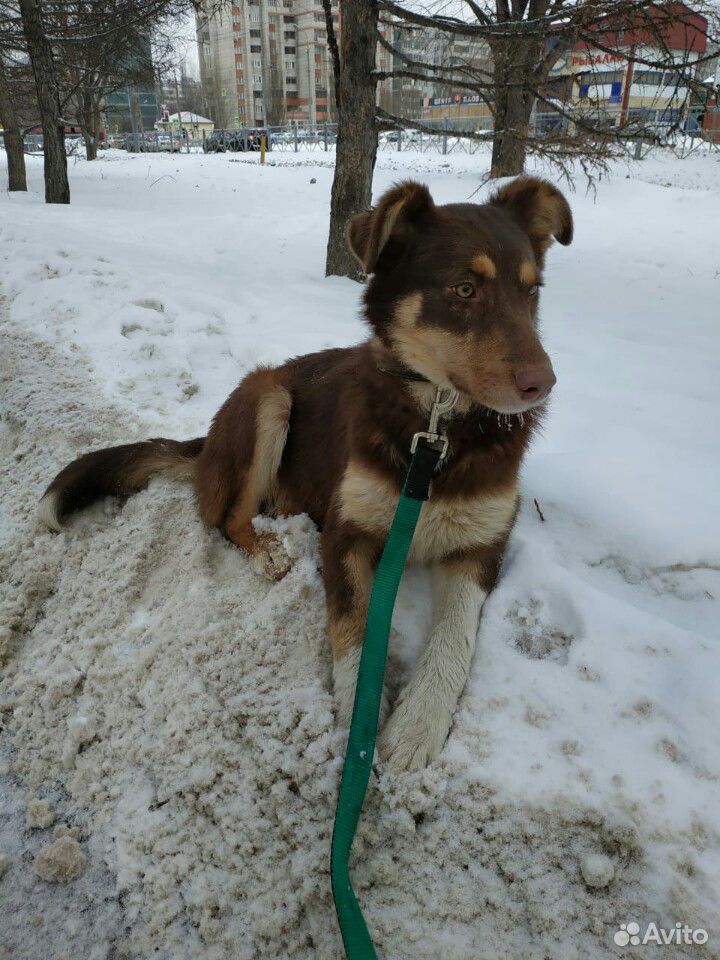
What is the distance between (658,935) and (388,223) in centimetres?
230

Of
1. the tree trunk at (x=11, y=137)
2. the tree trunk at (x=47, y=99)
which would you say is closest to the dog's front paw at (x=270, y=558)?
the tree trunk at (x=47, y=99)

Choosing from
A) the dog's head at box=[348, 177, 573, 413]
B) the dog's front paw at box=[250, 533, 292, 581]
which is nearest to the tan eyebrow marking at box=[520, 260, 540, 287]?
the dog's head at box=[348, 177, 573, 413]

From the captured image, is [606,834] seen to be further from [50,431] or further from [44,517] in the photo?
[50,431]

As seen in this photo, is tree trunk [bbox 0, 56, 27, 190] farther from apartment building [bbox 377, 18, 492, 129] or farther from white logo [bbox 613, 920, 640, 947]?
white logo [bbox 613, 920, 640, 947]

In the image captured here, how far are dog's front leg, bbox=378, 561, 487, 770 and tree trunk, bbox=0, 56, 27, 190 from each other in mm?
17938

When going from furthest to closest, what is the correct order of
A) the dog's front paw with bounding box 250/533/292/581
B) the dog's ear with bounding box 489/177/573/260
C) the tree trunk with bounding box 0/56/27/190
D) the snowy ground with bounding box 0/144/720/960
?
1. the tree trunk with bounding box 0/56/27/190
2. the dog's front paw with bounding box 250/533/292/581
3. the dog's ear with bounding box 489/177/573/260
4. the snowy ground with bounding box 0/144/720/960

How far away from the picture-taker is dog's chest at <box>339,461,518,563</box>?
7.75 ft

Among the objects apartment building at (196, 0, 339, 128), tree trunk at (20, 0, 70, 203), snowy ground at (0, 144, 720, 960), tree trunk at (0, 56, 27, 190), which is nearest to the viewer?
snowy ground at (0, 144, 720, 960)

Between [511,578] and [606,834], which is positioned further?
[511,578]

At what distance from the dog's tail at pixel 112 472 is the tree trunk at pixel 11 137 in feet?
52.7

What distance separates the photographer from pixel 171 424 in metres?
4.23

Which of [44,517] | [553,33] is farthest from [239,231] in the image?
[44,517]

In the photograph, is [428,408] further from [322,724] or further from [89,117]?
[89,117]

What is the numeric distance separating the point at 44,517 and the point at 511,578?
236 centimetres
